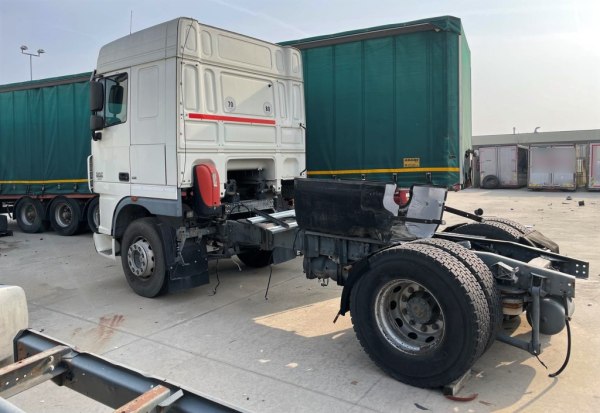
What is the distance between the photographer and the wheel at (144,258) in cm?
637

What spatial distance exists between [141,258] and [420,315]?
3.98 m

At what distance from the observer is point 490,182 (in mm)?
31750

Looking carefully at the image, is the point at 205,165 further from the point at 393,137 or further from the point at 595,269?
the point at 595,269

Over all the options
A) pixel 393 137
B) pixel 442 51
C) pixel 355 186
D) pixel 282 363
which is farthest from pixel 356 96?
pixel 282 363

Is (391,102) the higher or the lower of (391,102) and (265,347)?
the higher

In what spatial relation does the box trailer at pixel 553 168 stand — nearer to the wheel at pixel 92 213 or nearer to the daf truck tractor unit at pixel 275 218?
the wheel at pixel 92 213

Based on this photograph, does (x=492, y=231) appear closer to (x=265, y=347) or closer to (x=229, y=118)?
(x=265, y=347)

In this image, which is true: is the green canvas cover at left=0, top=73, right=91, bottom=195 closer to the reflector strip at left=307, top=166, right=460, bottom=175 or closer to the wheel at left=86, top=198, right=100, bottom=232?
the wheel at left=86, top=198, right=100, bottom=232

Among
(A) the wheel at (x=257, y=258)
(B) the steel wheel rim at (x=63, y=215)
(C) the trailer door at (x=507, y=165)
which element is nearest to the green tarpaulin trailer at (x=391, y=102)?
(A) the wheel at (x=257, y=258)

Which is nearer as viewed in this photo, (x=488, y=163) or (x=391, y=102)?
(x=391, y=102)

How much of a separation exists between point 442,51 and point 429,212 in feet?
9.13

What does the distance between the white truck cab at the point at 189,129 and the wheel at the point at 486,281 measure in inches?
123

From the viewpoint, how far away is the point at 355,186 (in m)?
4.59

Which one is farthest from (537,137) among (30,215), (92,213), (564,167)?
(30,215)
